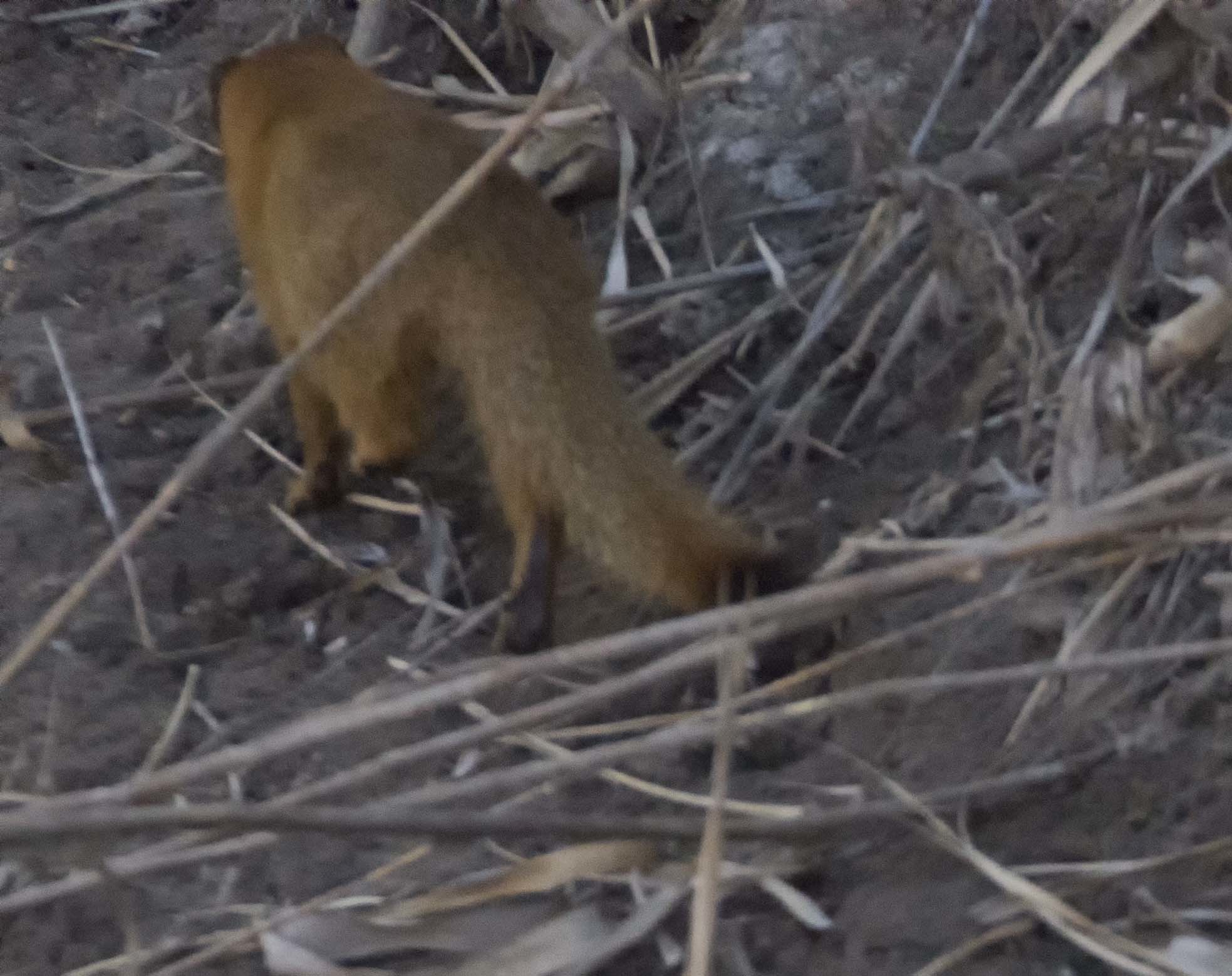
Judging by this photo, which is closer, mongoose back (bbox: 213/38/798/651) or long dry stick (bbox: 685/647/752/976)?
long dry stick (bbox: 685/647/752/976)

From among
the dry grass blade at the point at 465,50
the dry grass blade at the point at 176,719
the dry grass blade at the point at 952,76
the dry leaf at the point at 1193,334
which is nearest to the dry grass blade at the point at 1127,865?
the dry leaf at the point at 1193,334

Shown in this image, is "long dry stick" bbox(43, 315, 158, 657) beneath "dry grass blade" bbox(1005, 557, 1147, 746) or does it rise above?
beneath

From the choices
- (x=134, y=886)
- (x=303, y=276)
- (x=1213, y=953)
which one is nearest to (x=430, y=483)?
(x=303, y=276)

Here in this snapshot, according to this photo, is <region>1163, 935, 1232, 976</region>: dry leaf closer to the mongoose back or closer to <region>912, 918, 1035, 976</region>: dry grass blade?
<region>912, 918, 1035, 976</region>: dry grass blade

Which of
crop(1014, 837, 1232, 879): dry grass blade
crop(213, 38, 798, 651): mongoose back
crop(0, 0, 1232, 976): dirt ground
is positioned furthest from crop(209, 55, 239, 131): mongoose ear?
crop(1014, 837, 1232, 879): dry grass blade

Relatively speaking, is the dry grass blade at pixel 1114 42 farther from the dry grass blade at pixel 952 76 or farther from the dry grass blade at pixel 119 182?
the dry grass blade at pixel 119 182

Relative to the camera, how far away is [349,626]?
181 centimetres

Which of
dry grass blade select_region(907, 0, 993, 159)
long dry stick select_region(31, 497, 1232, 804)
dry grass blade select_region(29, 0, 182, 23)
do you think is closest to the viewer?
long dry stick select_region(31, 497, 1232, 804)

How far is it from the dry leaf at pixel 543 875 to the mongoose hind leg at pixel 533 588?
1.13 ft

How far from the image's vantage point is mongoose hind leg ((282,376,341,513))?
6.52 ft

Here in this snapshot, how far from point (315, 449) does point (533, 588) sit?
53 cm

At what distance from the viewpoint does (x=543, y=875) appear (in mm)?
1299

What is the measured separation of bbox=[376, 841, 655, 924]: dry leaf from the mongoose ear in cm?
124

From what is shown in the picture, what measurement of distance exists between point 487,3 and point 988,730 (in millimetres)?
1852
